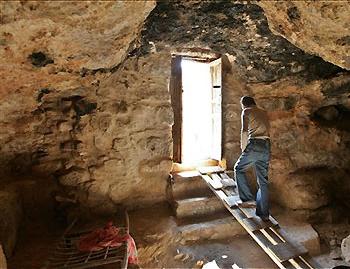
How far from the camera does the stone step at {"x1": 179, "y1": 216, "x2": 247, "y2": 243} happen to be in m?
3.59

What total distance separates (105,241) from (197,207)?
5.00ft

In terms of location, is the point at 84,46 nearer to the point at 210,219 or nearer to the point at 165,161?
the point at 165,161

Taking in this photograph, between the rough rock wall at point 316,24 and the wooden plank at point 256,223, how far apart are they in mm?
1811

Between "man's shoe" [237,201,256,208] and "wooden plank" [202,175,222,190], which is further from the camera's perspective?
"wooden plank" [202,175,222,190]

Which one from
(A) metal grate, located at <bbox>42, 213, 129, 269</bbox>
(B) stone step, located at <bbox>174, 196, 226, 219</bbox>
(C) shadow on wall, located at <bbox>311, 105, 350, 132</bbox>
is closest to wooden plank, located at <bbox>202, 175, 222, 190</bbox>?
(B) stone step, located at <bbox>174, 196, 226, 219</bbox>

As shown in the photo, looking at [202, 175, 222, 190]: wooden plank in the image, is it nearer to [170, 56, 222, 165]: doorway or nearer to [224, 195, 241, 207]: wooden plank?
[224, 195, 241, 207]: wooden plank

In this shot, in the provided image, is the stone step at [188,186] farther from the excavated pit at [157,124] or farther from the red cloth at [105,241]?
the red cloth at [105,241]

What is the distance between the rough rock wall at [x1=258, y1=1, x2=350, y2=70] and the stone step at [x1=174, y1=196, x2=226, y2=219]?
7.48 ft

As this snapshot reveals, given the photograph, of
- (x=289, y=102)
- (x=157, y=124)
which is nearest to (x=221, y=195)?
(x=157, y=124)

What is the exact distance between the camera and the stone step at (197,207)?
12.5 ft

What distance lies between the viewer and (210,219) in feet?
12.7

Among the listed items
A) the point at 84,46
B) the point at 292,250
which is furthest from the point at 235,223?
the point at 84,46

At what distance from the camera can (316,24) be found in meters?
2.28

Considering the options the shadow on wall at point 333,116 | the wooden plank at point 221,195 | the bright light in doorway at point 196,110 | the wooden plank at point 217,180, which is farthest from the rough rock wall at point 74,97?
the shadow on wall at point 333,116
